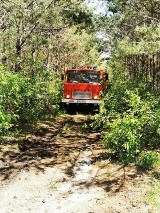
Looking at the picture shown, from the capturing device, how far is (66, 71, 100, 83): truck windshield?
46.5 feet

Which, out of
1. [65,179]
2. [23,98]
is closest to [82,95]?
A: [23,98]

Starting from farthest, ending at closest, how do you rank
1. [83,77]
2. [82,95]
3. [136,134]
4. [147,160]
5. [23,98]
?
1. [83,77]
2. [82,95]
3. [23,98]
4. [136,134]
5. [147,160]

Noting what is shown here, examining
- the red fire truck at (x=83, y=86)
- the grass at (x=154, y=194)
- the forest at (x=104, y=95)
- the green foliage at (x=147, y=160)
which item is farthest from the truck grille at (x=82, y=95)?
the grass at (x=154, y=194)

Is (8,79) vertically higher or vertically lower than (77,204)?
higher

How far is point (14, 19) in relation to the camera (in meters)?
11.7

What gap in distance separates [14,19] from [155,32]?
211 inches

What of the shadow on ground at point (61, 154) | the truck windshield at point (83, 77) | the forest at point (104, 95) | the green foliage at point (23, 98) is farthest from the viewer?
the truck windshield at point (83, 77)

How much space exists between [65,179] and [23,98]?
4.09 metres

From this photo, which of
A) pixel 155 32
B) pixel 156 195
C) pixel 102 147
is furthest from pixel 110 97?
pixel 156 195

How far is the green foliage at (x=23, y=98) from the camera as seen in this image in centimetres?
808

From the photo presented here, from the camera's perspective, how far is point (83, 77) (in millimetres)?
14234

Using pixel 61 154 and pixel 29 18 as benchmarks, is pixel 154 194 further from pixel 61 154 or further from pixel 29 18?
pixel 29 18

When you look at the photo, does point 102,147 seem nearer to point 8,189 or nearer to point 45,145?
point 45,145

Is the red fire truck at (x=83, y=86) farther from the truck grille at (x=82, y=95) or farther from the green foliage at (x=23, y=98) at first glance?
the green foliage at (x=23, y=98)
